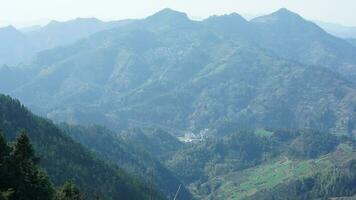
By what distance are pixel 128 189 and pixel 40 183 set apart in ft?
474

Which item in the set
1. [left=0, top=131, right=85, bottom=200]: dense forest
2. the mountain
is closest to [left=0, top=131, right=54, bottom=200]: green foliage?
[left=0, top=131, right=85, bottom=200]: dense forest

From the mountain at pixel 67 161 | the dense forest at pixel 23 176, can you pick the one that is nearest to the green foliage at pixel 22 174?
the dense forest at pixel 23 176

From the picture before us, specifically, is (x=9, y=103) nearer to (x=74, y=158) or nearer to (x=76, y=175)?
(x=74, y=158)

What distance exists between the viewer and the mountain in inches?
6678

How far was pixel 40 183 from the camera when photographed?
48.4 metres

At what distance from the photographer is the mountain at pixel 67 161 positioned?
170 meters

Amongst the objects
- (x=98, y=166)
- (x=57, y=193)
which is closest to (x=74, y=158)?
(x=98, y=166)

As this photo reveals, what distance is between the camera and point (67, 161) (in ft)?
591

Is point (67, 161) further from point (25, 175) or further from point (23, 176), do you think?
point (23, 176)

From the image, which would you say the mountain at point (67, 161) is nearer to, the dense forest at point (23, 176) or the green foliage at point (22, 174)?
the dense forest at point (23, 176)

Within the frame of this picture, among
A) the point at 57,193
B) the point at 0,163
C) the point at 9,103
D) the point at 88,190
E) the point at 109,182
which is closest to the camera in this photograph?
the point at 0,163

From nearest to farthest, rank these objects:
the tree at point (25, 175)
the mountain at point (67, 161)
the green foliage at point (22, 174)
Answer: the green foliage at point (22, 174)
the tree at point (25, 175)
the mountain at point (67, 161)

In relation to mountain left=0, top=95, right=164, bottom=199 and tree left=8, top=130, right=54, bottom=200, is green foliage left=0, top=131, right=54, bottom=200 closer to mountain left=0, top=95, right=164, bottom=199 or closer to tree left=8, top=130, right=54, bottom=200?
tree left=8, top=130, right=54, bottom=200

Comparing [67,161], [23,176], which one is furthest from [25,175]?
[67,161]
